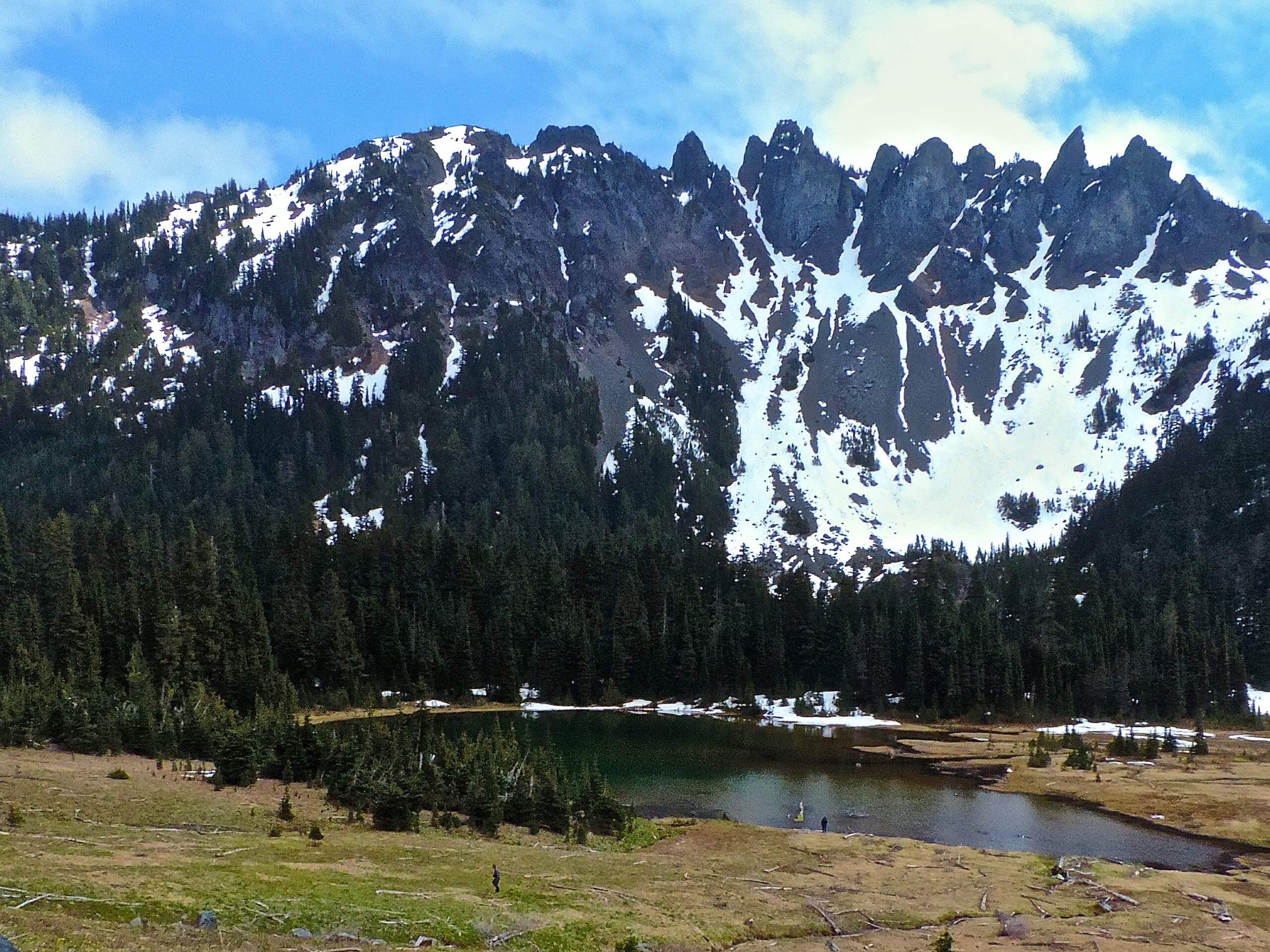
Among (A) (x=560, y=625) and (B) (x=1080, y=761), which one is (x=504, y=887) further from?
(A) (x=560, y=625)

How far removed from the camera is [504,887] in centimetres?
3438

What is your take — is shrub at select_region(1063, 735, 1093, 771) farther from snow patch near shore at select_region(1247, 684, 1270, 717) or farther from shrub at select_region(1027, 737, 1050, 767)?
snow patch near shore at select_region(1247, 684, 1270, 717)

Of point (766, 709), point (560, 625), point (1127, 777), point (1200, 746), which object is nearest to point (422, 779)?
point (1127, 777)

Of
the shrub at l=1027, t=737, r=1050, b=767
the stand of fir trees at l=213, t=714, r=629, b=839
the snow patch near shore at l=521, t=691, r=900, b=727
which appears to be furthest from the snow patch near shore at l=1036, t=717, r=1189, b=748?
the stand of fir trees at l=213, t=714, r=629, b=839

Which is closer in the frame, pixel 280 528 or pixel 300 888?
pixel 300 888

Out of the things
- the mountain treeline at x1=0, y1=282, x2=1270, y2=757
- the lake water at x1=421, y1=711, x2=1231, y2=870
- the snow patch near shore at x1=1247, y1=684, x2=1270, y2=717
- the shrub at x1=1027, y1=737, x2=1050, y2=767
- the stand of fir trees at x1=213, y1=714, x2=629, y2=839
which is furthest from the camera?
the snow patch near shore at x1=1247, y1=684, x2=1270, y2=717

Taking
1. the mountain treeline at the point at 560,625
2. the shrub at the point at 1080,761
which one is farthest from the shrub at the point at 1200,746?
the mountain treeline at the point at 560,625

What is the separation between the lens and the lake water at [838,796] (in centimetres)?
5466

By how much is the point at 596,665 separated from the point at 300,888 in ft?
368

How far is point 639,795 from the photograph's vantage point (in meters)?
64.8

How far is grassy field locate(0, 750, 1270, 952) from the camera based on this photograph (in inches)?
1049

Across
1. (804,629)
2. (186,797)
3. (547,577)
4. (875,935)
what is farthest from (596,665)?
(875,935)

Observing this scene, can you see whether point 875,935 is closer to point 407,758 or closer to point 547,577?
point 407,758

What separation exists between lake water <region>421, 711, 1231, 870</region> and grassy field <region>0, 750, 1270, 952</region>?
5533mm
